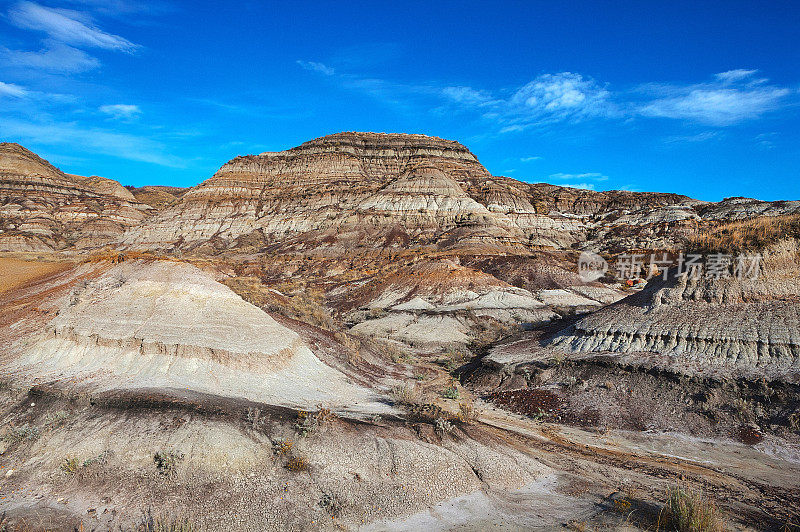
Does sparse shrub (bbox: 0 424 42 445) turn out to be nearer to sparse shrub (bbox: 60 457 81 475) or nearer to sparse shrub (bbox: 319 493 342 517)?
sparse shrub (bbox: 60 457 81 475)

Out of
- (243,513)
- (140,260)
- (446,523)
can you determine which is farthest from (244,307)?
(446,523)

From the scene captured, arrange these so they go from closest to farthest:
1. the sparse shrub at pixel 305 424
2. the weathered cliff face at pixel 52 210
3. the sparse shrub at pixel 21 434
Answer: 1. the sparse shrub at pixel 21 434
2. the sparse shrub at pixel 305 424
3. the weathered cliff face at pixel 52 210

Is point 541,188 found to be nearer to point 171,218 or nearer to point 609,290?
point 609,290

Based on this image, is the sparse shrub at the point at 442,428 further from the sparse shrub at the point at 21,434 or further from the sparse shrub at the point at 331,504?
the sparse shrub at the point at 21,434

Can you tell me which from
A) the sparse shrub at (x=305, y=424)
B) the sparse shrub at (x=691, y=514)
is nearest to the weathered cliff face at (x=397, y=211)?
the sparse shrub at (x=305, y=424)

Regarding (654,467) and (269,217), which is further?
(269,217)

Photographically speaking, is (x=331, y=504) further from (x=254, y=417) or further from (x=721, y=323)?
(x=721, y=323)
